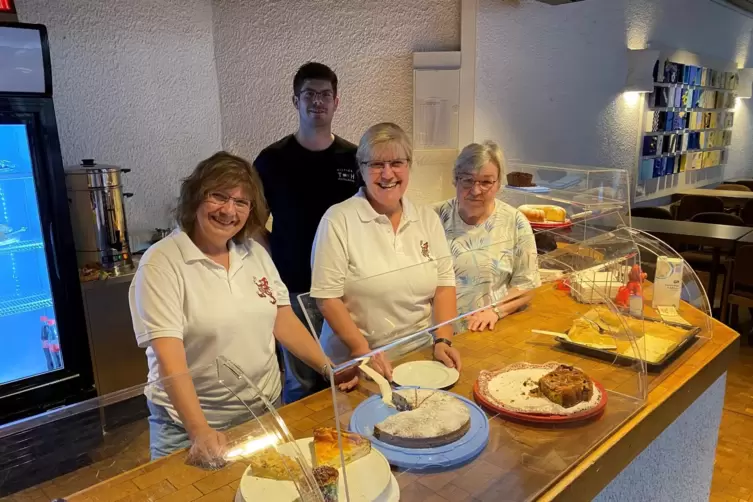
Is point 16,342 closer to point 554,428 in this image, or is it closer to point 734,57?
point 554,428

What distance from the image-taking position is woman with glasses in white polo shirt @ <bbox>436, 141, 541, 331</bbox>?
2119 mm

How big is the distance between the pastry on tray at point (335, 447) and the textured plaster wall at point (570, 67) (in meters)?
3.02

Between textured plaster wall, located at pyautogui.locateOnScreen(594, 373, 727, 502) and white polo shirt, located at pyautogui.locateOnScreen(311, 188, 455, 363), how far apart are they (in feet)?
2.48

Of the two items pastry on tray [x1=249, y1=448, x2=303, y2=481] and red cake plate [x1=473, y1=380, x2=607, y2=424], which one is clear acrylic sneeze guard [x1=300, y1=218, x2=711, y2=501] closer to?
red cake plate [x1=473, y1=380, x2=607, y2=424]

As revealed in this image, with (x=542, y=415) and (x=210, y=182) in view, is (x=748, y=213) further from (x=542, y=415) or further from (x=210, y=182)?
(x=210, y=182)

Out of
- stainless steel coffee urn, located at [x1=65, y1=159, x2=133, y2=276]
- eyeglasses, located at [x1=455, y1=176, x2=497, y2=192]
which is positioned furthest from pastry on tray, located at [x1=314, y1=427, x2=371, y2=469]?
stainless steel coffee urn, located at [x1=65, y1=159, x2=133, y2=276]

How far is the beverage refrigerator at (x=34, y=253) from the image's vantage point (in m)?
2.47

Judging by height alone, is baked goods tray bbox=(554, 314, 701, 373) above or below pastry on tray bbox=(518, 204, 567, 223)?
below

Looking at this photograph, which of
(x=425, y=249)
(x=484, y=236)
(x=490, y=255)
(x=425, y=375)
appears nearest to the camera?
(x=425, y=375)

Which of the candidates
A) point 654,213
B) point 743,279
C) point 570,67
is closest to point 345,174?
point 570,67

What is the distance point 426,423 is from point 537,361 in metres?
0.55

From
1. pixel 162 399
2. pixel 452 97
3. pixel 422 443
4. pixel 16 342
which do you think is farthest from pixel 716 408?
pixel 16 342

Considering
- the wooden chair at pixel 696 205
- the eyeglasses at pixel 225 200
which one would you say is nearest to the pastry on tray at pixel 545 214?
the eyeglasses at pixel 225 200

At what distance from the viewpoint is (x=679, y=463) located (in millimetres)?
1833
